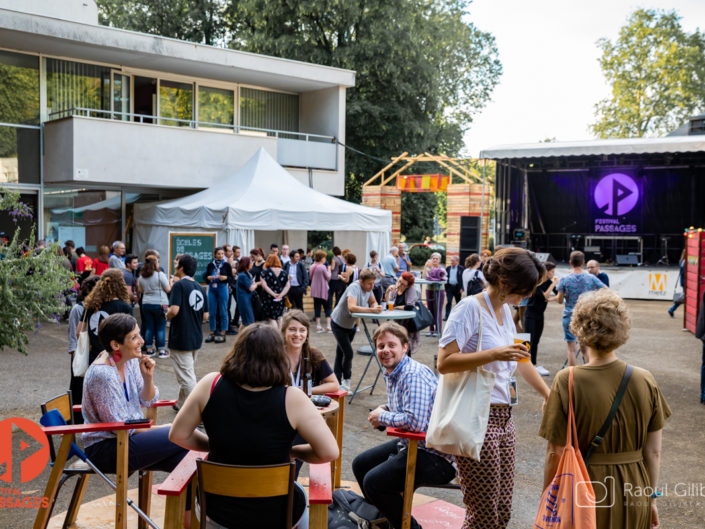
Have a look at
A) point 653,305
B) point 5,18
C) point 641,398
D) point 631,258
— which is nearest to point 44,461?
point 641,398

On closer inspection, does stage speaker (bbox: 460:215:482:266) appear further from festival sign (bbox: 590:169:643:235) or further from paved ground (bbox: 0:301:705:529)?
paved ground (bbox: 0:301:705:529)

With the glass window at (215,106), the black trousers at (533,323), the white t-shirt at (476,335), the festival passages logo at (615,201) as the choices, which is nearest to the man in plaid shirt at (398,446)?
the white t-shirt at (476,335)

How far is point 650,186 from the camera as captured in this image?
21453 mm

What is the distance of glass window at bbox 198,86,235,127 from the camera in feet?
62.2

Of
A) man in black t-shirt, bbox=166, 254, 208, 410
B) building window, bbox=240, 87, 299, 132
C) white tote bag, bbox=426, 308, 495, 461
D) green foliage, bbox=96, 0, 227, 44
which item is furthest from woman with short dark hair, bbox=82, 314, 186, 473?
green foliage, bbox=96, 0, 227, 44

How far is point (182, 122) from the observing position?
18.7m

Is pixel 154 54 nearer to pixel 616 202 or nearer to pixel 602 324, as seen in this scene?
pixel 616 202

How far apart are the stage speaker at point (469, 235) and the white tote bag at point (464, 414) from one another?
20.9 metres

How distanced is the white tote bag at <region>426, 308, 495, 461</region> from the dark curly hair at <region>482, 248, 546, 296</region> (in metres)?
0.24

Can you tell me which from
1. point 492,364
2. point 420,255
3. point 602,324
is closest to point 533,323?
point 492,364

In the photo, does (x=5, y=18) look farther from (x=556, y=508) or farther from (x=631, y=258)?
(x=631, y=258)

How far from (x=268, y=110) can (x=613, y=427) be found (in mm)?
19048

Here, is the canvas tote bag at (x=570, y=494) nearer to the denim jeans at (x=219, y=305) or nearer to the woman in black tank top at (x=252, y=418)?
the woman in black tank top at (x=252, y=418)

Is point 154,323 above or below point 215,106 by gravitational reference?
below
